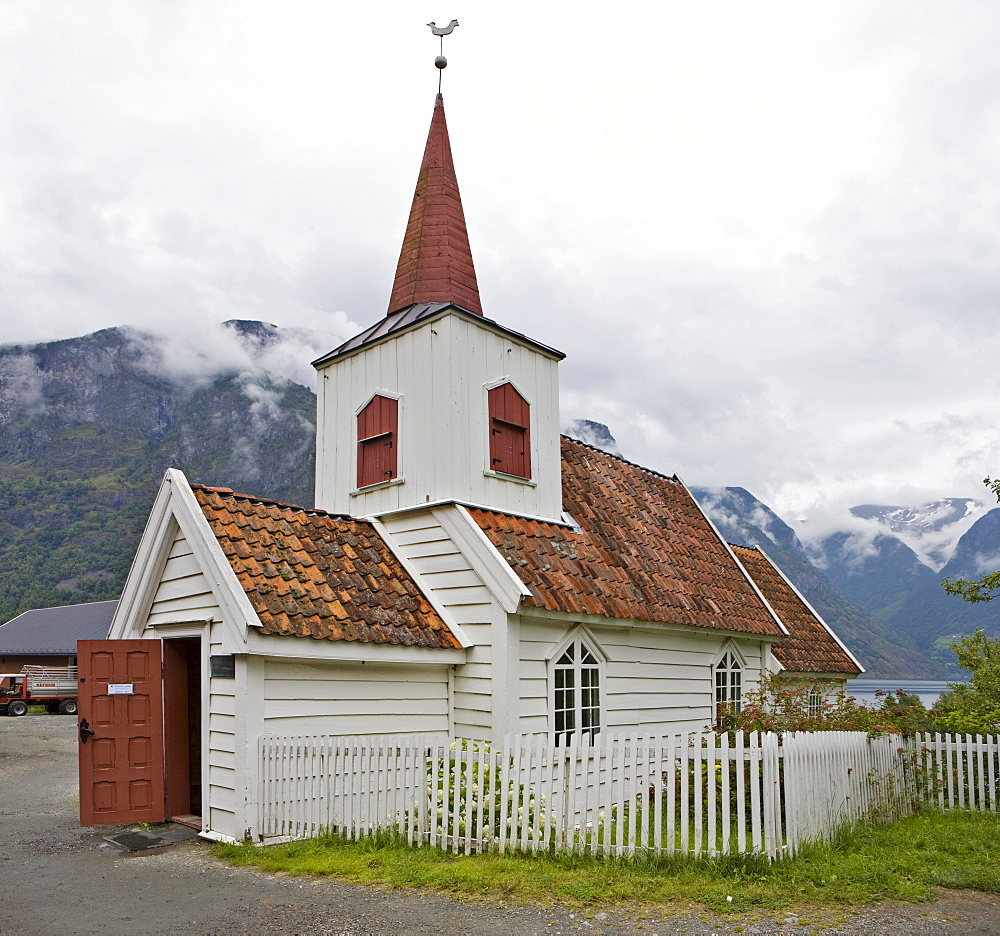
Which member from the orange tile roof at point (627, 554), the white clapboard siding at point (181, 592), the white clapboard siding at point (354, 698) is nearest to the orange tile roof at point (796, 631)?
the orange tile roof at point (627, 554)

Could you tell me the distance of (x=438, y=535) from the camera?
13.9 m

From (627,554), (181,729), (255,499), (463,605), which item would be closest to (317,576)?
(255,499)

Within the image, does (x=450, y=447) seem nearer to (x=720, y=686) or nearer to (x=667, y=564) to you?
(x=667, y=564)

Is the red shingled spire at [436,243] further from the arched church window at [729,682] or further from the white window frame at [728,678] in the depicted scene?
the arched church window at [729,682]

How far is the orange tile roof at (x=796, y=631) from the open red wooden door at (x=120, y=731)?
15577mm

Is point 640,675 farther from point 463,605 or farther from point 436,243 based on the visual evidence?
point 436,243

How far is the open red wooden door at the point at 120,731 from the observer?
11.7m

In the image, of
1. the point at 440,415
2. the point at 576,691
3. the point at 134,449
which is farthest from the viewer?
the point at 134,449

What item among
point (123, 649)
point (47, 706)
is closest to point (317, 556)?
point (123, 649)

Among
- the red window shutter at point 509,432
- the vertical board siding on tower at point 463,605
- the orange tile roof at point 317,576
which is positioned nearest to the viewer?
the orange tile roof at point 317,576

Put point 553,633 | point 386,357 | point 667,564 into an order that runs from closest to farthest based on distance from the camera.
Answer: point 553,633 → point 386,357 → point 667,564

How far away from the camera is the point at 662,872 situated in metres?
8.50

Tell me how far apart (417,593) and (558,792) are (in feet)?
15.2

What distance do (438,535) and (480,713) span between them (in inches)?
112
